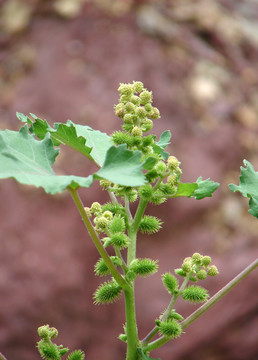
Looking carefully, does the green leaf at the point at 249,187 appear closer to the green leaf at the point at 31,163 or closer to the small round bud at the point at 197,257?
the small round bud at the point at 197,257

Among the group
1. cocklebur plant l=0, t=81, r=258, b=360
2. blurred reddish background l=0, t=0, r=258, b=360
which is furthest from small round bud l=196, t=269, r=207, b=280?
blurred reddish background l=0, t=0, r=258, b=360

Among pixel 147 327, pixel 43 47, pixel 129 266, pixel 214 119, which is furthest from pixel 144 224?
pixel 43 47

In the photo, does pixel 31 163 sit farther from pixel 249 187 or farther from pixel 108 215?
pixel 249 187

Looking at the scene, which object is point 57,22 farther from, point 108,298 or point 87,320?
point 108,298

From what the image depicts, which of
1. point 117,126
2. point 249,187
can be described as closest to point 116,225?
point 249,187

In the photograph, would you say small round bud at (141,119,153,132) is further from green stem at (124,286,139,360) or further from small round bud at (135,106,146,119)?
green stem at (124,286,139,360)

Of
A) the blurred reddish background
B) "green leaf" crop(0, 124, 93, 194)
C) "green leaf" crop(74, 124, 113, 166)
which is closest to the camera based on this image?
"green leaf" crop(0, 124, 93, 194)

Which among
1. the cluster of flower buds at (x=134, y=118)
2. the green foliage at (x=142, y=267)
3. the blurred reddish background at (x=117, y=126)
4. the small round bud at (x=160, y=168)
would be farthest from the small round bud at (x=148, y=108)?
the blurred reddish background at (x=117, y=126)

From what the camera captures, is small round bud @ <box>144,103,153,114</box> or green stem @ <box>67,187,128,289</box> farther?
small round bud @ <box>144,103,153,114</box>
